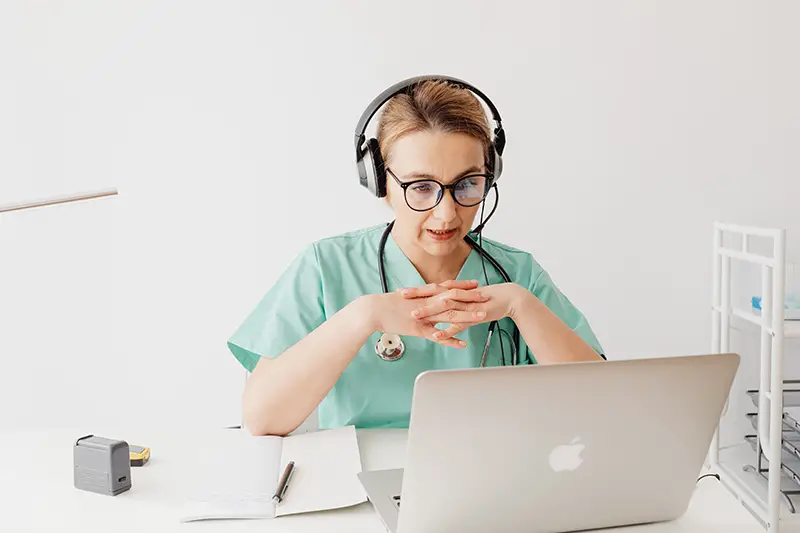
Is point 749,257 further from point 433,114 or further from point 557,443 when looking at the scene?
point 557,443

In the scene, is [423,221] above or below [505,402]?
above

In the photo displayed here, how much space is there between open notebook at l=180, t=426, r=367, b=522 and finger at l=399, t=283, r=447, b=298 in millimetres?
237

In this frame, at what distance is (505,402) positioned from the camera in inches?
31.0

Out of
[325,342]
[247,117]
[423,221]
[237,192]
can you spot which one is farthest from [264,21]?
[325,342]

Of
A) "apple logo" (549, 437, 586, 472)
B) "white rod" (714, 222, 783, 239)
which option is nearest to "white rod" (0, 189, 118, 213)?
"apple logo" (549, 437, 586, 472)

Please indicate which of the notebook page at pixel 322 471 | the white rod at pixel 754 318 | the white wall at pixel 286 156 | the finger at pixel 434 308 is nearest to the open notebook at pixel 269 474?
the notebook page at pixel 322 471

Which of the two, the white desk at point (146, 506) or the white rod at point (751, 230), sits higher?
the white rod at point (751, 230)

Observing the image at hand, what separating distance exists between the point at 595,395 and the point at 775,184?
188cm

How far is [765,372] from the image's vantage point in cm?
202

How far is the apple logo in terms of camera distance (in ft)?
2.72

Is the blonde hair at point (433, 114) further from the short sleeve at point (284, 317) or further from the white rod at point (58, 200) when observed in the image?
the white rod at point (58, 200)

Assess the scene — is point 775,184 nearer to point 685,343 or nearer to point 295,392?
point 685,343

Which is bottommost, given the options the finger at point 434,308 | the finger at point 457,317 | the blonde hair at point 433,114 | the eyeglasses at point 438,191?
the finger at point 457,317

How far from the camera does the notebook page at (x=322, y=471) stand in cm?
96
